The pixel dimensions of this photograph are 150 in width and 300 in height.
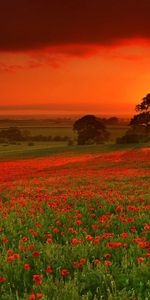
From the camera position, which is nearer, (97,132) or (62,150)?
(62,150)

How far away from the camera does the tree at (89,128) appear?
100 meters

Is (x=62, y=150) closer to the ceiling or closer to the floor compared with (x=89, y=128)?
closer to the floor

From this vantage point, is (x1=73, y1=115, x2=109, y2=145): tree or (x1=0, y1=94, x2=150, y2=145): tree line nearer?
(x1=0, y1=94, x2=150, y2=145): tree line

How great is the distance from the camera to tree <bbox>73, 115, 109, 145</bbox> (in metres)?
100

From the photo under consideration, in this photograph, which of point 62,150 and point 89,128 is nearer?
point 62,150

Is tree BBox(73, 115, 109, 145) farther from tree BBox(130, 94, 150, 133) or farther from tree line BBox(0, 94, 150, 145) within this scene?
tree BBox(130, 94, 150, 133)

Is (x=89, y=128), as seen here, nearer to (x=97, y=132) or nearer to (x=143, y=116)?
(x=97, y=132)

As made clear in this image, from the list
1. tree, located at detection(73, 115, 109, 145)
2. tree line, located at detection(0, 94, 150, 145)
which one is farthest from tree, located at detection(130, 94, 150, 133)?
tree, located at detection(73, 115, 109, 145)

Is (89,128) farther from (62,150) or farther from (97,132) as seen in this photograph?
(62,150)

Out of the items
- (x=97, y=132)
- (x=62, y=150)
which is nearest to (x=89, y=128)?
(x=97, y=132)

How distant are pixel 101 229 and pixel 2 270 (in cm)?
297

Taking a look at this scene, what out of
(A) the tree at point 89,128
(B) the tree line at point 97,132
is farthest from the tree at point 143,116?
(A) the tree at point 89,128

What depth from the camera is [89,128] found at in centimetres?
10125

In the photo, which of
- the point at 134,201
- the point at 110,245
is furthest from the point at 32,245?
the point at 134,201
